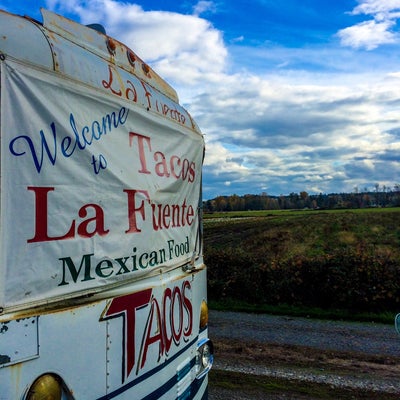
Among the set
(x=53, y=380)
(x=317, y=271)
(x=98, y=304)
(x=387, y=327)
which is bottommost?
(x=387, y=327)

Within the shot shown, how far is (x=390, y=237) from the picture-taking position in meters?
24.8

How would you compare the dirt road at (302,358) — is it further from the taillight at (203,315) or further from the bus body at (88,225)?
the bus body at (88,225)

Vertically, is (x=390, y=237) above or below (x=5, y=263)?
below

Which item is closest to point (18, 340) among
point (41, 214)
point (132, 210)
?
point (41, 214)

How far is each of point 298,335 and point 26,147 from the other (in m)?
6.82

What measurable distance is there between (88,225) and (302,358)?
504 cm

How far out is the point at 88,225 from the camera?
233 cm

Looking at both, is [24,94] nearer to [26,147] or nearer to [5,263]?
[26,147]

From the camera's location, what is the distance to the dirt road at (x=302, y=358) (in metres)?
5.21

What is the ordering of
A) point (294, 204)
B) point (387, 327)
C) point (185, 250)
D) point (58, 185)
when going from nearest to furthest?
point (58, 185)
point (185, 250)
point (387, 327)
point (294, 204)

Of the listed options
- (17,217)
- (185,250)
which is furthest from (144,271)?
(17,217)

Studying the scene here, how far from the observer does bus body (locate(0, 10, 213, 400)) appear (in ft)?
6.13

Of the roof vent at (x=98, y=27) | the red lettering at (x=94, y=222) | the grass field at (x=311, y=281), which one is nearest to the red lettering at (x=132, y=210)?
the red lettering at (x=94, y=222)

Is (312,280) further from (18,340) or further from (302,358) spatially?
(18,340)
